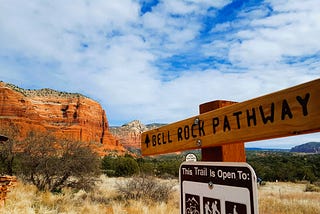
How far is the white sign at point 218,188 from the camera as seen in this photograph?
5.06 feet

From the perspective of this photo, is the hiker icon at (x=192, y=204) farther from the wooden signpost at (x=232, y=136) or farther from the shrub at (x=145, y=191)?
the shrub at (x=145, y=191)

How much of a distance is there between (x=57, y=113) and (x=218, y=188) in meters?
95.6

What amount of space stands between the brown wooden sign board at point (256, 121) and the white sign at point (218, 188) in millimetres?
176

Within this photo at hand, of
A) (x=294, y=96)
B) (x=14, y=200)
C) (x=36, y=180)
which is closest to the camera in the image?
(x=294, y=96)

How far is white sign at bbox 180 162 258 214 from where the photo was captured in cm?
154

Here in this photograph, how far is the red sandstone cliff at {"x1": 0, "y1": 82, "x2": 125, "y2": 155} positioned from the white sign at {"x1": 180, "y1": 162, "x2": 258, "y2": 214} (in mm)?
75980

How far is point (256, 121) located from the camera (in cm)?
167

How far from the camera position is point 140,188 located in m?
13.2

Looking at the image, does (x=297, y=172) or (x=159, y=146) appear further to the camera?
(x=297, y=172)

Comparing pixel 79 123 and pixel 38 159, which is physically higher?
pixel 79 123

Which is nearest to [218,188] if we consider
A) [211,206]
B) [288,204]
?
[211,206]

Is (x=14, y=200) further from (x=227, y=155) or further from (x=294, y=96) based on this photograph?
(x=294, y=96)

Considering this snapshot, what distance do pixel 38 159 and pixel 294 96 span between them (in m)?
16.7

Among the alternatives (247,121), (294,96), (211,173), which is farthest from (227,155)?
(294,96)
